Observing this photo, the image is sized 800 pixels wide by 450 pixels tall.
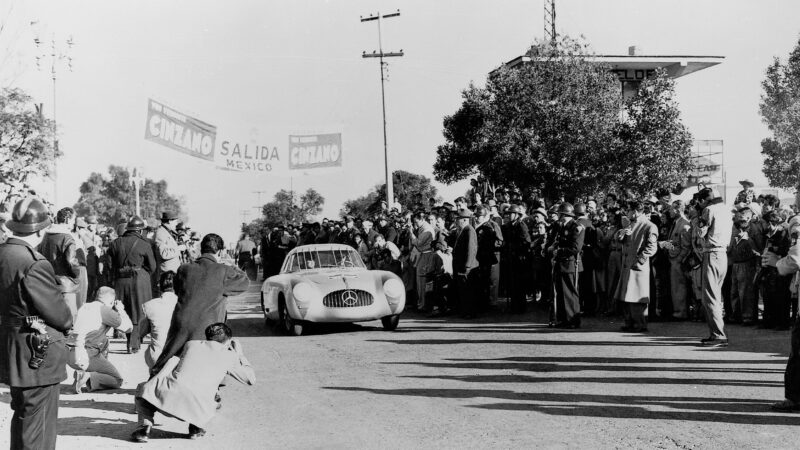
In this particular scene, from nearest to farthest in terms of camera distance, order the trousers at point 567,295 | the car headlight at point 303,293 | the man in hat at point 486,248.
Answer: the trousers at point 567,295 < the car headlight at point 303,293 < the man in hat at point 486,248

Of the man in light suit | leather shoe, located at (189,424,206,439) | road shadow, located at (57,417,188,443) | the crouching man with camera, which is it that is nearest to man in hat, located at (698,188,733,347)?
the man in light suit

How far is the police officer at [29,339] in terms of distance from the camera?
541cm

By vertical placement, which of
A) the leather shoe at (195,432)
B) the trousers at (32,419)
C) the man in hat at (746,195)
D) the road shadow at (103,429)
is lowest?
the road shadow at (103,429)

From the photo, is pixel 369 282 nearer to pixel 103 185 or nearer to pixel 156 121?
pixel 156 121

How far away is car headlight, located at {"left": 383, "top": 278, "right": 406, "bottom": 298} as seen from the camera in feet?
45.3

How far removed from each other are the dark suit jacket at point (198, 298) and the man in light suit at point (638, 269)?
669cm

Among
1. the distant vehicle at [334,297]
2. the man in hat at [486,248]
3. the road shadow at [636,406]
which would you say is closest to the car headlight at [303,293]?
the distant vehicle at [334,297]

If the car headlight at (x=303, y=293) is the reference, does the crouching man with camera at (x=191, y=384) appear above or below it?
below

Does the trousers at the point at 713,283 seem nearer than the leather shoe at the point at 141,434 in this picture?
No

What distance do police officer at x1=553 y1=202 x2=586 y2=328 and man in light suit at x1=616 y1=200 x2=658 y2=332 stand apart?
786 mm

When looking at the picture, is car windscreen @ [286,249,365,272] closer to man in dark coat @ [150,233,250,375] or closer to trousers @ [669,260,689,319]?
trousers @ [669,260,689,319]

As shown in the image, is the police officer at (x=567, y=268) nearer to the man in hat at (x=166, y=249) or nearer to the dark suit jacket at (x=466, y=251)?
the dark suit jacket at (x=466, y=251)

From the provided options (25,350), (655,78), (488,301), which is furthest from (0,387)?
(655,78)

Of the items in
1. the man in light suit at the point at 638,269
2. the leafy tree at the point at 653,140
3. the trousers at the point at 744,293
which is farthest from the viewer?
the leafy tree at the point at 653,140
